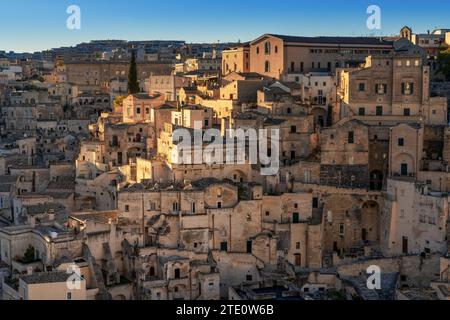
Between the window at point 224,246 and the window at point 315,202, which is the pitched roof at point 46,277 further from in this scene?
the window at point 315,202

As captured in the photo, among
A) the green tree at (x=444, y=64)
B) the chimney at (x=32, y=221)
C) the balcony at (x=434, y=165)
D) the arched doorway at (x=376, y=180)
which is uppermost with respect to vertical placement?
the green tree at (x=444, y=64)

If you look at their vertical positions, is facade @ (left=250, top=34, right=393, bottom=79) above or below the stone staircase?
above

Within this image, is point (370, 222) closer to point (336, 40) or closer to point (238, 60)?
point (336, 40)

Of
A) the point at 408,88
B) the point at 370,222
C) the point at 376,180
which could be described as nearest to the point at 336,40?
the point at 408,88

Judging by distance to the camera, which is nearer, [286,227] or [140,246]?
[140,246]

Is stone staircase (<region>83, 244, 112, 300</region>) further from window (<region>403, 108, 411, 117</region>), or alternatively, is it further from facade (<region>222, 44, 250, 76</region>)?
facade (<region>222, 44, 250, 76</region>)

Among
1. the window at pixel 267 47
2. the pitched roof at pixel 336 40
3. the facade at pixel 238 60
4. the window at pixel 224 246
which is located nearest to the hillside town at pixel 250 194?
the window at pixel 224 246

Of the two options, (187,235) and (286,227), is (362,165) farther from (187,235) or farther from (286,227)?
(187,235)

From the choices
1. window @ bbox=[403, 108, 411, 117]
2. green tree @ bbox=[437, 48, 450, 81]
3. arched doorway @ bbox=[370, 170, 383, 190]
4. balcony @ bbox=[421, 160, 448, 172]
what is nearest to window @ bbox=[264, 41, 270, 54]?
green tree @ bbox=[437, 48, 450, 81]
